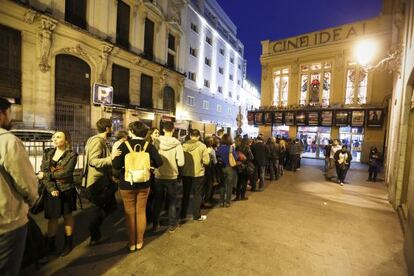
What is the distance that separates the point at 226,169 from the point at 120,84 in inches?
573

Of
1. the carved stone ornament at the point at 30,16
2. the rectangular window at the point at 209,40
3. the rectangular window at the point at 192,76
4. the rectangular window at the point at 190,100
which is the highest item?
the rectangular window at the point at 209,40

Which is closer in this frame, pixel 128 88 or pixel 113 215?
pixel 113 215

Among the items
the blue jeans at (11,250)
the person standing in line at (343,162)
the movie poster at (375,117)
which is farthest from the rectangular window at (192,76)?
the blue jeans at (11,250)

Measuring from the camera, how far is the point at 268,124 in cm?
2155

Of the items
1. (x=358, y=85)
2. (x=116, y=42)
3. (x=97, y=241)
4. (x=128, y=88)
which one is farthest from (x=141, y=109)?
(x=358, y=85)

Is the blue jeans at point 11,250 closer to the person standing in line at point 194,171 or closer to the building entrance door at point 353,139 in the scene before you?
the person standing in line at point 194,171

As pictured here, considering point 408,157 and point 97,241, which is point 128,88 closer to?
point 97,241

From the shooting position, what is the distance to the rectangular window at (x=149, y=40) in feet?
63.8

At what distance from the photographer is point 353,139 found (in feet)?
59.3

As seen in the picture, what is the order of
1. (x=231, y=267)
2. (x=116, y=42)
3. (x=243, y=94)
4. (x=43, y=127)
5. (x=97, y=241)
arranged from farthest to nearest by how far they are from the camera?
1. (x=243, y=94)
2. (x=116, y=42)
3. (x=43, y=127)
4. (x=97, y=241)
5. (x=231, y=267)

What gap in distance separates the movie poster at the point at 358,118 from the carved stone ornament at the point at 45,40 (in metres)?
21.3

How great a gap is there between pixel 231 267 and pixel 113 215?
294 cm

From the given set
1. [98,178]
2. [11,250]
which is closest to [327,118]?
[98,178]

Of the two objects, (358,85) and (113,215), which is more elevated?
(358,85)
